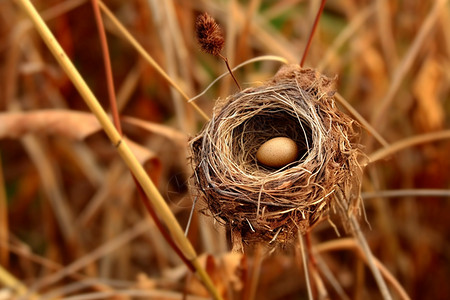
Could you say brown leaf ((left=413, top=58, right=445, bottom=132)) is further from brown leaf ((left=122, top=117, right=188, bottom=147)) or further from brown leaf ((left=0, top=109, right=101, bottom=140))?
brown leaf ((left=0, top=109, right=101, bottom=140))

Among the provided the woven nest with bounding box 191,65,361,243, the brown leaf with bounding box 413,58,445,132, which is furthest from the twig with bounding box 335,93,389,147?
the brown leaf with bounding box 413,58,445,132

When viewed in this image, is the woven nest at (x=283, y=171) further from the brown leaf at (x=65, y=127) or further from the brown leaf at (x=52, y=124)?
the brown leaf at (x=52, y=124)

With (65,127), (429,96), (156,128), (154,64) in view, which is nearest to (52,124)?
(65,127)

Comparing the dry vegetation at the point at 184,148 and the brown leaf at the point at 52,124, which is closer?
the brown leaf at the point at 52,124

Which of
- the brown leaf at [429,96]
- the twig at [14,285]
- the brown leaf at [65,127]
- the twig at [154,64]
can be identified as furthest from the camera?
the brown leaf at [429,96]

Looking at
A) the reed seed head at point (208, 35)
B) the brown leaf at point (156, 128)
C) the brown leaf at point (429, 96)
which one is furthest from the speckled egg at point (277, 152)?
the brown leaf at point (429, 96)

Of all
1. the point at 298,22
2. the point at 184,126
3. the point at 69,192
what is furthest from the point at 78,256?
the point at 298,22

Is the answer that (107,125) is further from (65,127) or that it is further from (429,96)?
(429,96)
